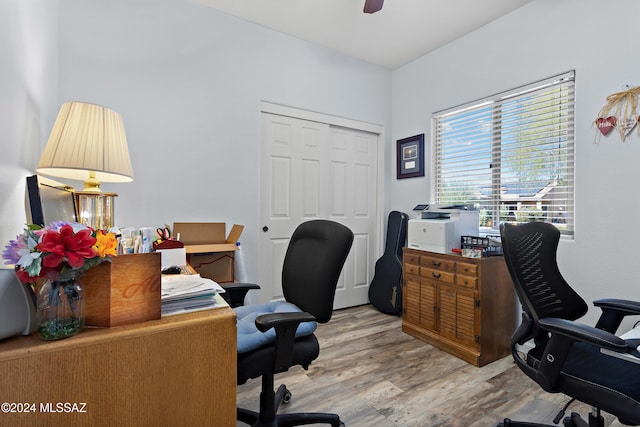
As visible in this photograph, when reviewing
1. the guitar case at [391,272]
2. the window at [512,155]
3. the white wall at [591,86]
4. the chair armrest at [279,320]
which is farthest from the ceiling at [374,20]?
the chair armrest at [279,320]

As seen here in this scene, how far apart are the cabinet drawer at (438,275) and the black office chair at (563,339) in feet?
2.89

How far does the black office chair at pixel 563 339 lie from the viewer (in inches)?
40.4

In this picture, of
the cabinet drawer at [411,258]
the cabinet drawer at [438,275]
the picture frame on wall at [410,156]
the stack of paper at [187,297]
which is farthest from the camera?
the picture frame on wall at [410,156]

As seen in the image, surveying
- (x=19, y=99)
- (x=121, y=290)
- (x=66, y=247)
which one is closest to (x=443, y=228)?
(x=121, y=290)

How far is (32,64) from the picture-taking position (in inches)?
51.3

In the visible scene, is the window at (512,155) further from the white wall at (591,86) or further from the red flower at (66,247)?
the red flower at (66,247)

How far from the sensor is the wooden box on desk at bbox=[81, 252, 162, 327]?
77cm

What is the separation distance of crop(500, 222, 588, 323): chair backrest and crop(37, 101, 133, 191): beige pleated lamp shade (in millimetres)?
1853

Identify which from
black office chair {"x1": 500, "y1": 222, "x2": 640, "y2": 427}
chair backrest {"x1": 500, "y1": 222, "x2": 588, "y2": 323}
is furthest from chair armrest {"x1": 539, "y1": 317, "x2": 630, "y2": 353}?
chair backrest {"x1": 500, "y1": 222, "x2": 588, "y2": 323}

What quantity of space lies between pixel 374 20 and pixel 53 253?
289cm

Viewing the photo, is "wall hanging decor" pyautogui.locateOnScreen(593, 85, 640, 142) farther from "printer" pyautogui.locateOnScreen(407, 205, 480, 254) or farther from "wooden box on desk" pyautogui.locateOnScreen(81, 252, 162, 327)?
"wooden box on desk" pyautogui.locateOnScreen(81, 252, 162, 327)

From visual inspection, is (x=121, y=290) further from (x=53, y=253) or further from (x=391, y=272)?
(x=391, y=272)

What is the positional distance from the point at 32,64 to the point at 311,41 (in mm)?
2375

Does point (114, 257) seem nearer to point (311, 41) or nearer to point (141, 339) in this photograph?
point (141, 339)
